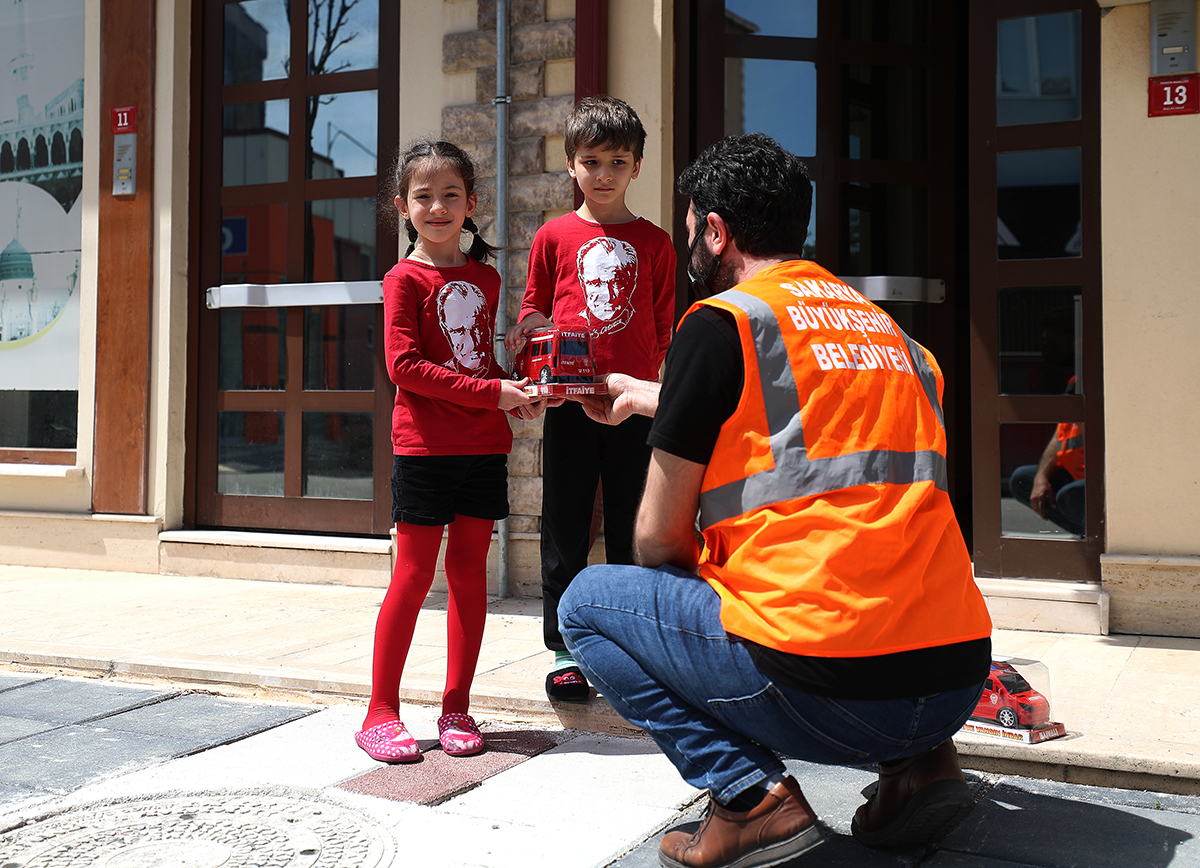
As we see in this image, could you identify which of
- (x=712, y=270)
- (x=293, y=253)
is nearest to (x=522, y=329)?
(x=712, y=270)

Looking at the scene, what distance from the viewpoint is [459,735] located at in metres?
3.11

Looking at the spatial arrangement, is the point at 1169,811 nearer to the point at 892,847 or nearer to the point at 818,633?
the point at 892,847

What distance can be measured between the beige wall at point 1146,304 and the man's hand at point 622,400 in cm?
286

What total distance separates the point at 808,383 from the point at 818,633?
453 millimetres

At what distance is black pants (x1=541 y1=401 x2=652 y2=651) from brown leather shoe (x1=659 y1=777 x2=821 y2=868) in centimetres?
156

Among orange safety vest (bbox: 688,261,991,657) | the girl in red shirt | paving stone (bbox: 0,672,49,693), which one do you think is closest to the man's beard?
orange safety vest (bbox: 688,261,991,657)

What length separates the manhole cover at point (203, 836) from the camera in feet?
7.54

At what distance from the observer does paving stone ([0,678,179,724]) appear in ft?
11.7

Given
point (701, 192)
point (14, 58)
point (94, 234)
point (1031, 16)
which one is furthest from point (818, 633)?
point (14, 58)

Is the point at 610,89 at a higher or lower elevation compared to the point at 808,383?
higher

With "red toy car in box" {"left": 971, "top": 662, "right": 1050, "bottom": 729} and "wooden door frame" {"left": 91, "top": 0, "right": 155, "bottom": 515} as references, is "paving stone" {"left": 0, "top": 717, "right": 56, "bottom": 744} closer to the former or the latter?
Result: "red toy car in box" {"left": 971, "top": 662, "right": 1050, "bottom": 729}

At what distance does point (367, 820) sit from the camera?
2.57 meters

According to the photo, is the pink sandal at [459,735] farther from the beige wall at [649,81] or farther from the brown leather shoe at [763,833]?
the beige wall at [649,81]

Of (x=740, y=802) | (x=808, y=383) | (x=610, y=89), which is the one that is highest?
(x=610, y=89)
